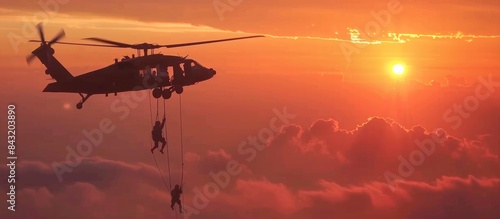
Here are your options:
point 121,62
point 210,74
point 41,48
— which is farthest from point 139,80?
point 41,48

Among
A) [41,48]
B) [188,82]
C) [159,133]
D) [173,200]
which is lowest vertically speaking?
[173,200]

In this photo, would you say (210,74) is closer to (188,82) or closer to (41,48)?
(188,82)

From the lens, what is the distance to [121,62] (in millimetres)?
66312

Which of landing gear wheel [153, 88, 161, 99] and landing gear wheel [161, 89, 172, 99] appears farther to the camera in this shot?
landing gear wheel [161, 89, 172, 99]

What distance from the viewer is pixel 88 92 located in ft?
226

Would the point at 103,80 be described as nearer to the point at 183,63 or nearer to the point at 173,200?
the point at 183,63

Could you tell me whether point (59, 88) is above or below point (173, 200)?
above

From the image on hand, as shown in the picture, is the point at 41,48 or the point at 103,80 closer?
the point at 103,80

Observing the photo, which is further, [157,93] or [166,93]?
[166,93]

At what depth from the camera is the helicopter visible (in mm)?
65750

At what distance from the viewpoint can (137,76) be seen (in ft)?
218

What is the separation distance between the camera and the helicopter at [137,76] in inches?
2589

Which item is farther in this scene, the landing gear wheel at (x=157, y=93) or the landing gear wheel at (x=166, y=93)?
the landing gear wheel at (x=166, y=93)

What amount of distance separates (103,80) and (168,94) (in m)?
6.77
